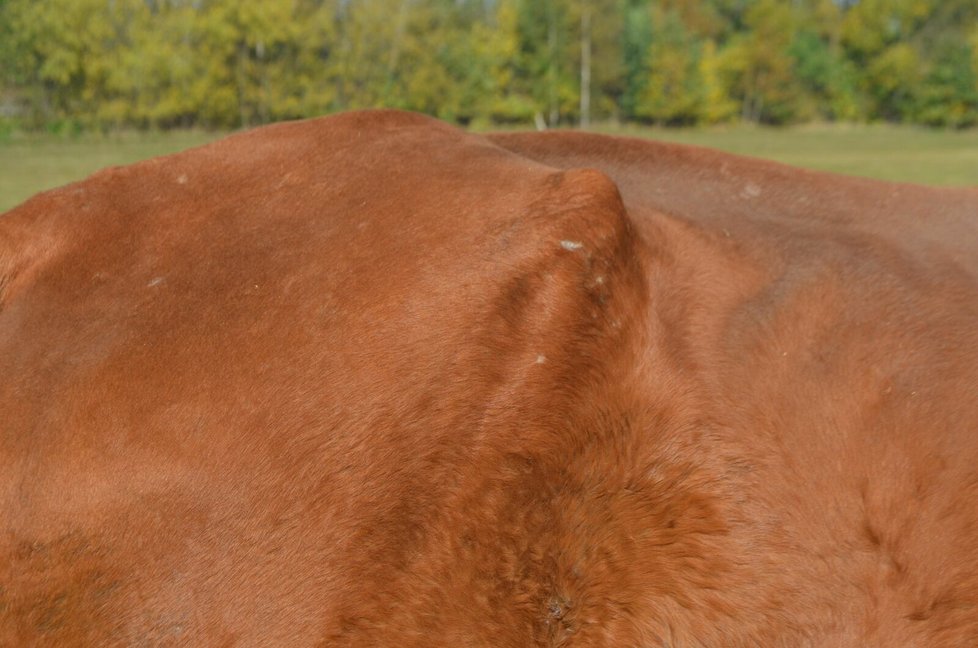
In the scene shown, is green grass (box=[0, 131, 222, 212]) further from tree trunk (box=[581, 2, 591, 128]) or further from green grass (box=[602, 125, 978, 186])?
tree trunk (box=[581, 2, 591, 128])

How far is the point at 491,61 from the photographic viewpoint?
3575 cm

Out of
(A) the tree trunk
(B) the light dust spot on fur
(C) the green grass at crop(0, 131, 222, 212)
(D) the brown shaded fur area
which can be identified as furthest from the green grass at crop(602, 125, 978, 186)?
(A) the tree trunk

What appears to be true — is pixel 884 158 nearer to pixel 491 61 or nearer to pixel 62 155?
pixel 491 61

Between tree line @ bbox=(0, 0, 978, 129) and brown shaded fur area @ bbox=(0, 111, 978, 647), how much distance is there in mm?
9105

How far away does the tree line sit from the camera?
42.7 feet

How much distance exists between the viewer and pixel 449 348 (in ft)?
4.33

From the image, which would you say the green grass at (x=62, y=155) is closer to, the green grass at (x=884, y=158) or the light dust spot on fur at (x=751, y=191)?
the light dust spot on fur at (x=751, y=191)

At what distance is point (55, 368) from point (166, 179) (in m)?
0.41

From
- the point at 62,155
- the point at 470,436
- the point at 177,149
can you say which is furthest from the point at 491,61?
the point at 470,436

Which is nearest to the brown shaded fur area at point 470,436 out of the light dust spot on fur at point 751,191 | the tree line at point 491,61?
the light dust spot on fur at point 751,191

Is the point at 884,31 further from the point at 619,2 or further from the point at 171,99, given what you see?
the point at 171,99

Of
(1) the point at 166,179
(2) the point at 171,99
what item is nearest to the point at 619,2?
(2) the point at 171,99

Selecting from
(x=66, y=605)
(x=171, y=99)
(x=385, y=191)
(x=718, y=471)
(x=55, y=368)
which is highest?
(x=385, y=191)

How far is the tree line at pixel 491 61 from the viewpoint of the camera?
13000 millimetres
